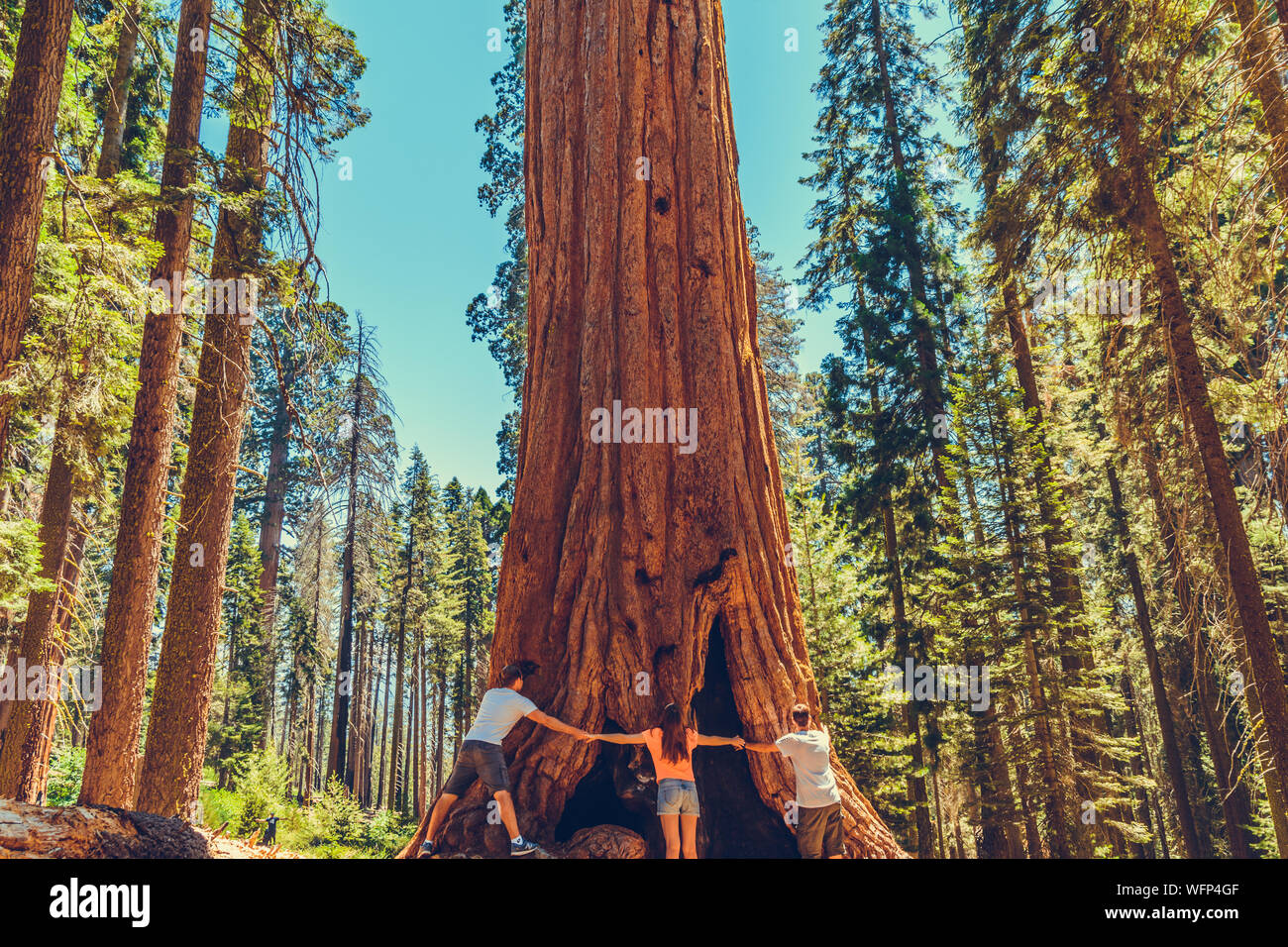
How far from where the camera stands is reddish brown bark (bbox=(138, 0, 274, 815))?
706 cm

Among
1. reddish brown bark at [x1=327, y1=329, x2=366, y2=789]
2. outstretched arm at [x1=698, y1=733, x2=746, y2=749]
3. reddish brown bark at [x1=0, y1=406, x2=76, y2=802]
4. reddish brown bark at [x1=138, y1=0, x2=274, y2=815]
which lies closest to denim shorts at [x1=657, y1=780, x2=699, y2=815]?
outstretched arm at [x1=698, y1=733, x2=746, y2=749]

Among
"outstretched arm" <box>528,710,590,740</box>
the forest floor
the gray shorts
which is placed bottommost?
the gray shorts

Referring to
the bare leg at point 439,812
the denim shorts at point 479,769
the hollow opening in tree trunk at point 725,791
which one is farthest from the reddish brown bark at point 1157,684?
the bare leg at point 439,812

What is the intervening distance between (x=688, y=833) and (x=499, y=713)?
1.65 metres

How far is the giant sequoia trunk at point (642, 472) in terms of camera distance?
554 centimetres

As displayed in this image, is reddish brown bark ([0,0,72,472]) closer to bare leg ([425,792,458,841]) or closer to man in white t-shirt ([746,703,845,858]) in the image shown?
bare leg ([425,792,458,841])

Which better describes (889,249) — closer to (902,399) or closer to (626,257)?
(902,399)

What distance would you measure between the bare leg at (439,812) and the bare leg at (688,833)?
1.74 meters

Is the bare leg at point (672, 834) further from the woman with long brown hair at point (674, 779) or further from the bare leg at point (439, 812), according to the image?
the bare leg at point (439, 812)

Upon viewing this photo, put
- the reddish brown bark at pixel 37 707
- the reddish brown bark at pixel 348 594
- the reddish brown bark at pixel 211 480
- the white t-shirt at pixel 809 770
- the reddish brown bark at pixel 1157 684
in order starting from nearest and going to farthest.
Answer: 1. the white t-shirt at pixel 809 770
2. the reddish brown bark at pixel 211 480
3. the reddish brown bark at pixel 37 707
4. the reddish brown bark at pixel 1157 684
5. the reddish brown bark at pixel 348 594

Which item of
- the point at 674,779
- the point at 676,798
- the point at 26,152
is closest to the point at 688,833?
the point at 676,798

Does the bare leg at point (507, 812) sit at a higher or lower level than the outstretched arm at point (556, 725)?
lower

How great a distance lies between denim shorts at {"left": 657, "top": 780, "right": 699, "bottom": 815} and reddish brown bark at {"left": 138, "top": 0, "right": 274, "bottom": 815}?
5037mm
